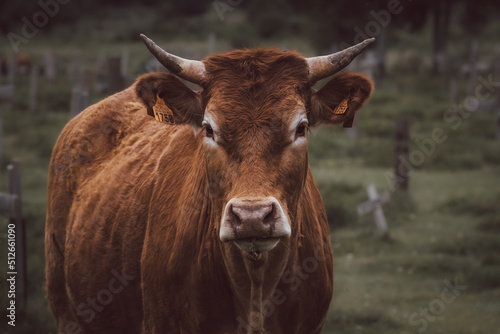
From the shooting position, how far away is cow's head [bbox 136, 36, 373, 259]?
2.93 m

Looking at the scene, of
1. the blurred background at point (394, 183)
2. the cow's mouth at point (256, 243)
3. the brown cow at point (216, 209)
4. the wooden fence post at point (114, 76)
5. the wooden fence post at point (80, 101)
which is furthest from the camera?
the wooden fence post at point (114, 76)

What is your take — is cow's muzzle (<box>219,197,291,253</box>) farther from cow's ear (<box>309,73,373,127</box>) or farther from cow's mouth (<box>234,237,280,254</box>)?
cow's ear (<box>309,73,373,127</box>)

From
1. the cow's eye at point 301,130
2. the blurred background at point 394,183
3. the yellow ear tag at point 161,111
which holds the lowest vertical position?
the blurred background at point 394,183

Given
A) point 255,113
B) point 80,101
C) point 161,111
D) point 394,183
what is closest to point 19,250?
point 80,101

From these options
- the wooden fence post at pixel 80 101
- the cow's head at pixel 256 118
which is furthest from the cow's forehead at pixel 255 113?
the wooden fence post at pixel 80 101

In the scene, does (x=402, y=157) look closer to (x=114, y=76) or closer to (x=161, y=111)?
(x=114, y=76)

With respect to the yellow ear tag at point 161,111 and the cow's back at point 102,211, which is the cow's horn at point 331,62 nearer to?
the yellow ear tag at point 161,111

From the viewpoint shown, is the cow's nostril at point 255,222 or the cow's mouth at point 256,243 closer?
the cow's nostril at point 255,222

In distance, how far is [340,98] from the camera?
3.79m

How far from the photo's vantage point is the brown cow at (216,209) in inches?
126

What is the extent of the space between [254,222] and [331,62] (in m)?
1.19

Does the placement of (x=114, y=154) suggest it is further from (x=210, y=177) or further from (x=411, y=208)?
(x=411, y=208)

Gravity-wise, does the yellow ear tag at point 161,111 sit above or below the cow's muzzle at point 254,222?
above

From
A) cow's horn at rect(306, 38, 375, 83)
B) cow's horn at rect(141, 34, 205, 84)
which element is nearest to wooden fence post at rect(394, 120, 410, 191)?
cow's horn at rect(306, 38, 375, 83)
